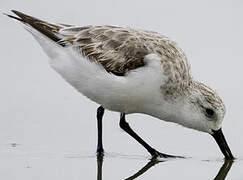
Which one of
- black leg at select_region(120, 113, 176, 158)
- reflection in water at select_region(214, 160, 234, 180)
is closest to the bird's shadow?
reflection in water at select_region(214, 160, 234, 180)

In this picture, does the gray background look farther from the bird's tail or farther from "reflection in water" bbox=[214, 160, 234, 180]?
the bird's tail

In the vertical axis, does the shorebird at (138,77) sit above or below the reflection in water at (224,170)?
above

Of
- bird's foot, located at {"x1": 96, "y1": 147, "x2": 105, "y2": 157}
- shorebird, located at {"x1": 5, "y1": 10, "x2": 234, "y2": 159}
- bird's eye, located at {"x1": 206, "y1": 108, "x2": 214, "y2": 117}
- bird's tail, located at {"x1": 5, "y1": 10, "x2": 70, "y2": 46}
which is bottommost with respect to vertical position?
bird's foot, located at {"x1": 96, "y1": 147, "x2": 105, "y2": 157}

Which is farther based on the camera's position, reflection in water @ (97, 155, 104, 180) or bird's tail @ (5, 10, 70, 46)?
bird's tail @ (5, 10, 70, 46)

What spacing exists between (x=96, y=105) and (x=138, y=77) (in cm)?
236

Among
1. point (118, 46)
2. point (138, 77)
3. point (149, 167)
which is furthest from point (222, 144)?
point (118, 46)

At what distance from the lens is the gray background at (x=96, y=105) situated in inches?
344

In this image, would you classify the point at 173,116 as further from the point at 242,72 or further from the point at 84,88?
the point at 242,72

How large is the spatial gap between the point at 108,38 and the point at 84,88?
0.67 meters

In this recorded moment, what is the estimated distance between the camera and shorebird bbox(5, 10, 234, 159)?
8766 millimetres

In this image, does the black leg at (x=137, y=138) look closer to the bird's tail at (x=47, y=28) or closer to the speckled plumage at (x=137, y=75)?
the speckled plumage at (x=137, y=75)

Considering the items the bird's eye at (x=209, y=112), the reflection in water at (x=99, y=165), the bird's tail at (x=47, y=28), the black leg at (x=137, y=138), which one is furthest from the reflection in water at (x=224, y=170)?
the bird's tail at (x=47, y=28)

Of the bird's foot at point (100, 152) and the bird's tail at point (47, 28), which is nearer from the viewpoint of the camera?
the bird's foot at point (100, 152)

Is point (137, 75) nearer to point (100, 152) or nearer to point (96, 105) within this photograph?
point (100, 152)
